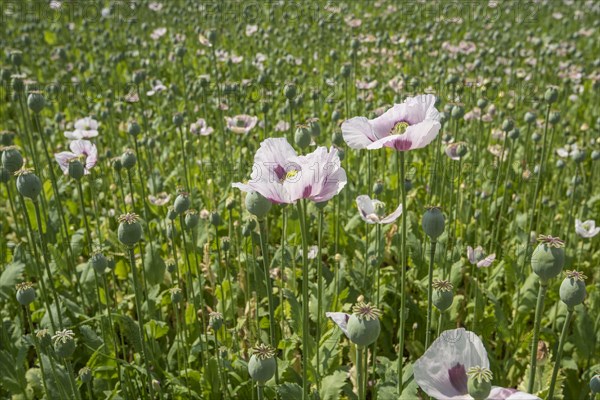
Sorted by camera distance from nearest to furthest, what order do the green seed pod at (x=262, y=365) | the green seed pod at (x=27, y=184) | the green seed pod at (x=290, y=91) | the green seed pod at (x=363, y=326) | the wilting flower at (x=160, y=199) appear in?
the green seed pod at (x=363, y=326) → the green seed pod at (x=262, y=365) → the green seed pod at (x=27, y=184) → the green seed pod at (x=290, y=91) → the wilting flower at (x=160, y=199)

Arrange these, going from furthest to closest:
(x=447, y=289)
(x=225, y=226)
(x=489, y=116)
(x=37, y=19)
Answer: (x=37, y=19) < (x=489, y=116) < (x=225, y=226) < (x=447, y=289)

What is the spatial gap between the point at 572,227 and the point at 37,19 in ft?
25.1

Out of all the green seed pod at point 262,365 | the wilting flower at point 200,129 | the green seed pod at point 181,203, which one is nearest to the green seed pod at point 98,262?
the green seed pod at point 181,203

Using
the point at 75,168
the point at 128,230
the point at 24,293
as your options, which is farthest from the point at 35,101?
the point at 128,230

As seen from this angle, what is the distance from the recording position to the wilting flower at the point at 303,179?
3.80 feet

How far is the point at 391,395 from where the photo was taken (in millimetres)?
1679

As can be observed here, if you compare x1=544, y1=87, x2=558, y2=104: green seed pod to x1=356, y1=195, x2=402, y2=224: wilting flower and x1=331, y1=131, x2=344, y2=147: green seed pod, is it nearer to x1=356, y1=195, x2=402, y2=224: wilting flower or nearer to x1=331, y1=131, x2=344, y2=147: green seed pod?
x1=331, y1=131, x2=344, y2=147: green seed pod

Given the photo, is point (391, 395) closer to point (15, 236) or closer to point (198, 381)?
point (198, 381)

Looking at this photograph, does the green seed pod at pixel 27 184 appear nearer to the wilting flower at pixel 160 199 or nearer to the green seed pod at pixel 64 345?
the green seed pod at pixel 64 345

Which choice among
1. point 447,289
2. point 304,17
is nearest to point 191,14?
point 304,17

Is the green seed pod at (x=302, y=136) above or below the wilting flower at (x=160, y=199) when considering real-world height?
above

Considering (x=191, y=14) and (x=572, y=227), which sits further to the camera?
(x=191, y=14)

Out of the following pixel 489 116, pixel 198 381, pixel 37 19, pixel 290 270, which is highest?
pixel 37 19

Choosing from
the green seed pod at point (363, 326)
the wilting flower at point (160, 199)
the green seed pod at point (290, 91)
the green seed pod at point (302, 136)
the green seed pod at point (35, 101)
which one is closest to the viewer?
the green seed pod at point (363, 326)
